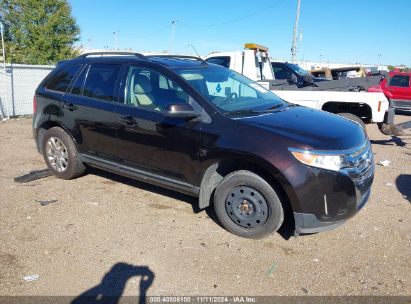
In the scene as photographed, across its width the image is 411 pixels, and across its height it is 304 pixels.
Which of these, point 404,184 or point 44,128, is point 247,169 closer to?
point 404,184

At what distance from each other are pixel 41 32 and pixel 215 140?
2677 cm

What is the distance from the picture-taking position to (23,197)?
16.5 ft

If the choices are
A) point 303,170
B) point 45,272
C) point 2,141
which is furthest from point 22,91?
point 303,170

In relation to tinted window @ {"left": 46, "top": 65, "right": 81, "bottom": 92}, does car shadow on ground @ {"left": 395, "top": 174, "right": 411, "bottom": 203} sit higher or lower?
lower

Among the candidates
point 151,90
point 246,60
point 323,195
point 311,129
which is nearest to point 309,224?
point 323,195

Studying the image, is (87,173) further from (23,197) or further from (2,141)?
(2,141)

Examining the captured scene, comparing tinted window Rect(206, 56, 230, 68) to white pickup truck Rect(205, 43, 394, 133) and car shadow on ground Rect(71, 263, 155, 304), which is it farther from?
car shadow on ground Rect(71, 263, 155, 304)

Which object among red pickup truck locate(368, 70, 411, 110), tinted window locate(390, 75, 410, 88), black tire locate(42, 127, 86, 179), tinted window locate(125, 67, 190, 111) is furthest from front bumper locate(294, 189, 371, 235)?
tinted window locate(390, 75, 410, 88)

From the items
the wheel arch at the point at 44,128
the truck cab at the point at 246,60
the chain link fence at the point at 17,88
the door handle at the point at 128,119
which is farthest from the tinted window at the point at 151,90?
the chain link fence at the point at 17,88

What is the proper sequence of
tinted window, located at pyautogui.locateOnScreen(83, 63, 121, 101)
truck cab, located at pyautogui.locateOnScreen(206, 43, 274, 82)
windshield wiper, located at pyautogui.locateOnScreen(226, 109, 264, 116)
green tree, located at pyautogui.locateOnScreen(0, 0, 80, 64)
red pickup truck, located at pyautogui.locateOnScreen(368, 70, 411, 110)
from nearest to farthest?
windshield wiper, located at pyautogui.locateOnScreen(226, 109, 264, 116) → tinted window, located at pyautogui.locateOnScreen(83, 63, 121, 101) → truck cab, located at pyautogui.locateOnScreen(206, 43, 274, 82) → red pickup truck, located at pyautogui.locateOnScreen(368, 70, 411, 110) → green tree, located at pyautogui.locateOnScreen(0, 0, 80, 64)

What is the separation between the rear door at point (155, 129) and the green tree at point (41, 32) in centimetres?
2394

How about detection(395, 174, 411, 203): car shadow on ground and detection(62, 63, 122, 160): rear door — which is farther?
detection(395, 174, 411, 203): car shadow on ground

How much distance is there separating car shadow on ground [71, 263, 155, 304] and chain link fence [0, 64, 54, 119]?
414 inches

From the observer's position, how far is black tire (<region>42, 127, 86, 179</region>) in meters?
5.38
